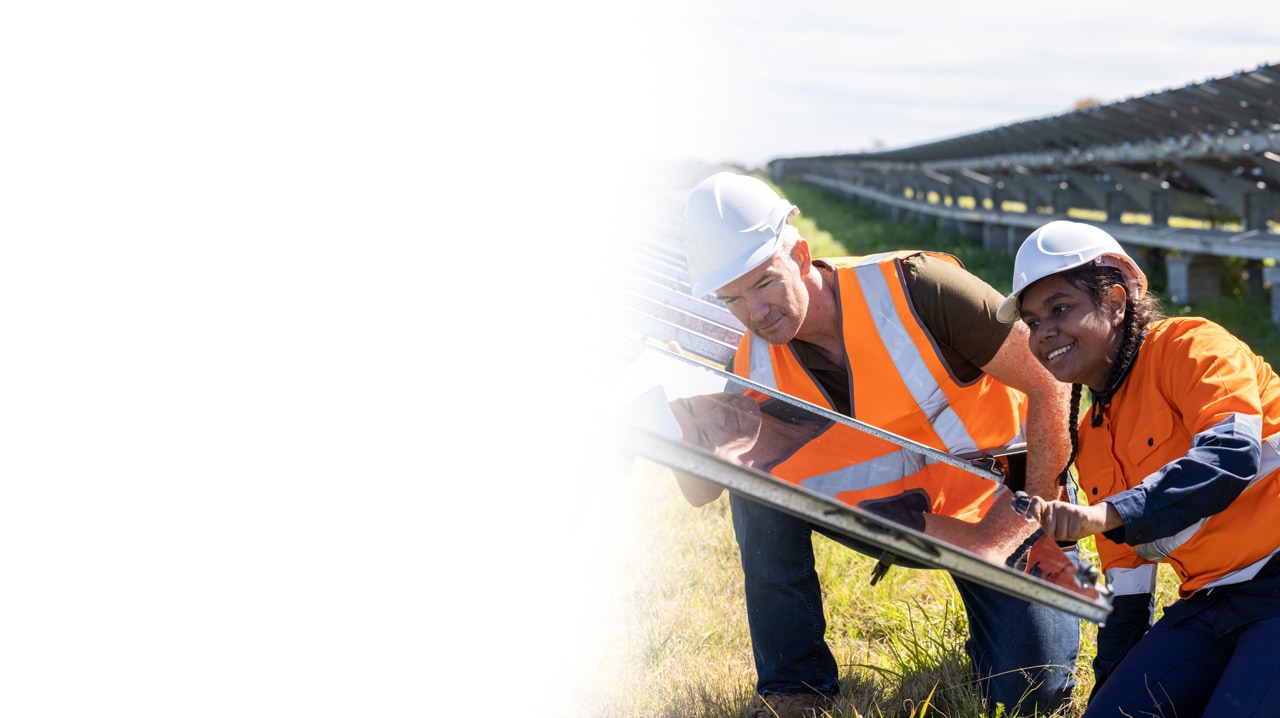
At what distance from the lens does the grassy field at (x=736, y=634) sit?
300 centimetres

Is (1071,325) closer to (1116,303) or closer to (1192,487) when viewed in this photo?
(1116,303)

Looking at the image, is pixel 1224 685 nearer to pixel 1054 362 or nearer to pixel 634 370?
pixel 1054 362

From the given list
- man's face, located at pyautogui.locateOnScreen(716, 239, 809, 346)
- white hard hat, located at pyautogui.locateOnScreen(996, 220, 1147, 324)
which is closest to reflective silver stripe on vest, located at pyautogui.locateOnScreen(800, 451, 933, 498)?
man's face, located at pyautogui.locateOnScreen(716, 239, 809, 346)

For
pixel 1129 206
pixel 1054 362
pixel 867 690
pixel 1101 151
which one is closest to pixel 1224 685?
pixel 1054 362

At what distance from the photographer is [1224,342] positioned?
7.64ft

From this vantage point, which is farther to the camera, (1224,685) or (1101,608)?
(1224,685)

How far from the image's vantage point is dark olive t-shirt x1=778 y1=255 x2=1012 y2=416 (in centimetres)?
278

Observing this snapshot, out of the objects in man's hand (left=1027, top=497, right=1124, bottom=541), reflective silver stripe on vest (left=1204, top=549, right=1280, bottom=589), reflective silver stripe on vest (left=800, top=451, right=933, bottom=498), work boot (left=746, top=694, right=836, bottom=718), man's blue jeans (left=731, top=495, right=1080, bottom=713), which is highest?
man's hand (left=1027, top=497, right=1124, bottom=541)

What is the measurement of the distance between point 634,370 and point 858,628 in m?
1.20

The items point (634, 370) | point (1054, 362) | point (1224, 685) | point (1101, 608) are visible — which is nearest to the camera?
point (1101, 608)

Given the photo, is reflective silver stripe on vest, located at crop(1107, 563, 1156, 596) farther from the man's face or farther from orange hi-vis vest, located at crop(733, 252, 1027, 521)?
the man's face

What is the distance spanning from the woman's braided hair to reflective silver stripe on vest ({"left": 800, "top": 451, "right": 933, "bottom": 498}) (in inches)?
17.3

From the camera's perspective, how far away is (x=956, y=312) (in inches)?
110

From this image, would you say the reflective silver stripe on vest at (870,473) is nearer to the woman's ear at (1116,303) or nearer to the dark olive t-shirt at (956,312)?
the dark olive t-shirt at (956,312)
